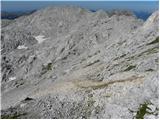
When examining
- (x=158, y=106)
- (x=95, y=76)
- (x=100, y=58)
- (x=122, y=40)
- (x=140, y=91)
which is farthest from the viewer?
(x=122, y=40)

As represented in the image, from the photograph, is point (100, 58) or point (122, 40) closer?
point (100, 58)

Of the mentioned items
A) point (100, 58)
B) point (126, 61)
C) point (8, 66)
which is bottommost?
point (8, 66)

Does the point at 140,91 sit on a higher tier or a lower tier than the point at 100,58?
higher

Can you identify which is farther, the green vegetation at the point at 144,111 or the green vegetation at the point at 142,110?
the green vegetation at the point at 142,110

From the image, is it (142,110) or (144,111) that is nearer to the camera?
(144,111)

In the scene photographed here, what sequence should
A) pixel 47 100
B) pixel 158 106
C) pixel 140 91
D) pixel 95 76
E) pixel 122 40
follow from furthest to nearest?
1. pixel 122 40
2. pixel 95 76
3. pixel 47 100
4. pixel 140 91
5. pixel 158 106

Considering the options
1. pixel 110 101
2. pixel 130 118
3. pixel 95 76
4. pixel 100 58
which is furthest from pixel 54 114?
pixel 100 58

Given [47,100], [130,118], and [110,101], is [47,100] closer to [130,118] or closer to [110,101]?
[110,101]

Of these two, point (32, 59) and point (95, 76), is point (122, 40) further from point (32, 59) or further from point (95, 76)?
point (32, 59)

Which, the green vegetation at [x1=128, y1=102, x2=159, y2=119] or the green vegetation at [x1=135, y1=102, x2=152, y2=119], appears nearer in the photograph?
the green vegetation at [x1=128, y1=102, x2=159, y2=119]

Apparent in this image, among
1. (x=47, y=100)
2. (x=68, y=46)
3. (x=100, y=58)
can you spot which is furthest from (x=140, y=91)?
(x=68, y=46)
